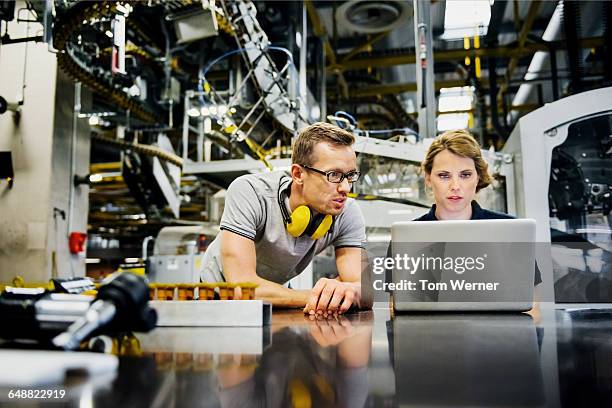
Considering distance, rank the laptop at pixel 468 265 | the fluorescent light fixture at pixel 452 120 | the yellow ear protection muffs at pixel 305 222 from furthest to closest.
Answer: the fluorescent light fixture at pixel 452 120 → the yellow ear protection muffs at pixel 305 222 → the laptop at pixel 468 265

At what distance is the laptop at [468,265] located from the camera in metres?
0.92

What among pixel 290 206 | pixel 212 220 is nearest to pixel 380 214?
pixel 290 206

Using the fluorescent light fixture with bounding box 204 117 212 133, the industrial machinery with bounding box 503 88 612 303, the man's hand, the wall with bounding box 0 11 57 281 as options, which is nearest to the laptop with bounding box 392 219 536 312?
the man's hand

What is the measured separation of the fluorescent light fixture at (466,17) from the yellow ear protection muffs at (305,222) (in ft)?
8.25

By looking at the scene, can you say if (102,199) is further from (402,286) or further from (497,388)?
(497,388)

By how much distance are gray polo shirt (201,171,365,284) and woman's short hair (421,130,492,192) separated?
13.0 inches

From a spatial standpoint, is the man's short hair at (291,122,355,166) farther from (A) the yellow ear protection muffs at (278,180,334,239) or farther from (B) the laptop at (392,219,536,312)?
(B) the laptop at (392,219,536,312)

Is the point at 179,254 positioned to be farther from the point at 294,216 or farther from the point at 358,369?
the point at 358,369

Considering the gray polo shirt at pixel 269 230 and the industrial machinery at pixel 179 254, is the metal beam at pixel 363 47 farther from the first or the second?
the gray polo shirt at pixel 269 230

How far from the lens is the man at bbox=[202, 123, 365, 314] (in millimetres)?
1386

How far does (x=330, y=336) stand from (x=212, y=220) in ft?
13.5

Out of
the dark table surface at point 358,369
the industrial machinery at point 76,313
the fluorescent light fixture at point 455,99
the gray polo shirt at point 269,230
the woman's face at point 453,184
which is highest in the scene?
the fluorescent light fixture at point 455,99

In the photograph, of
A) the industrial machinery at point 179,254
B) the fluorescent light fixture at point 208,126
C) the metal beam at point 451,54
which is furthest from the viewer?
the metal beam at point 451,54

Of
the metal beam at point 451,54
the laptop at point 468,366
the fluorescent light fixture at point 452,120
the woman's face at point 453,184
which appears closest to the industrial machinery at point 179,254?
the metal beam at point 451,54
